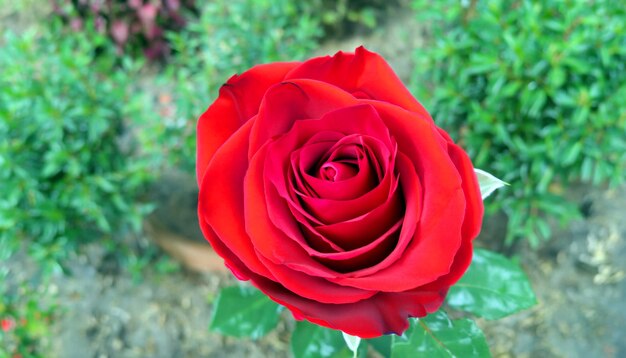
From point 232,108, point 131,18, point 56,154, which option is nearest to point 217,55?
point 56,154

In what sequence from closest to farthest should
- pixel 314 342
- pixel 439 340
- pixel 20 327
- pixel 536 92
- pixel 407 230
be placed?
1. pixel 407 230
2. pixel 439 340
3. pixel 314 342
4. pixel 536 92
5. pixel 20 327

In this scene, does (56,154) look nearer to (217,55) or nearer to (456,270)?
(217,55)

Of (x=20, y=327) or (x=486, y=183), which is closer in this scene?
→ (x=486, y=183)

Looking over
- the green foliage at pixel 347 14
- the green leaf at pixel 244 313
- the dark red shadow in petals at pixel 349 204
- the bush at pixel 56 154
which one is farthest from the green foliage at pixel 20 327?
the green foliage at pixel 347 14

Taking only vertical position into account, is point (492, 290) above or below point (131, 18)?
above

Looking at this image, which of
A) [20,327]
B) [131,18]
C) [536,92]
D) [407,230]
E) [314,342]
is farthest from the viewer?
[131,18]

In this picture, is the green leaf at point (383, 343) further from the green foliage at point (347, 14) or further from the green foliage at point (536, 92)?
the green foliage at point (347, 14)
